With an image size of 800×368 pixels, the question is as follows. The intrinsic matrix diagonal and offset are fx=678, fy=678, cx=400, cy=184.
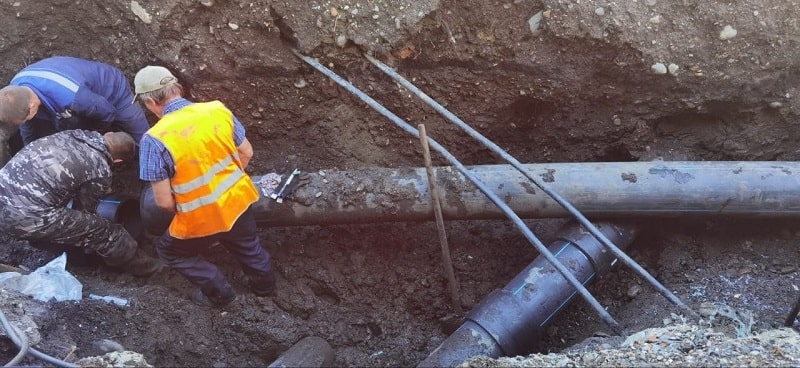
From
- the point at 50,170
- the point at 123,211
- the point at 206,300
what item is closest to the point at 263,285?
the point at 206,300

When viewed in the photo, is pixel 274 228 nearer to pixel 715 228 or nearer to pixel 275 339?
pixel 275 339

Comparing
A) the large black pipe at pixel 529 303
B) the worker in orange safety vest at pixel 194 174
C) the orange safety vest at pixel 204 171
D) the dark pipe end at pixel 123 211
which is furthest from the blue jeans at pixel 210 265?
the large black pipe at pixel 529 303

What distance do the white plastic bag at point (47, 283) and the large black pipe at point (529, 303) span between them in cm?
218

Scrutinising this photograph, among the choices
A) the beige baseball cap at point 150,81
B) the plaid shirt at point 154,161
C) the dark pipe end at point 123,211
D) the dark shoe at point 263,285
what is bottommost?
the dark shoe at point 263,285

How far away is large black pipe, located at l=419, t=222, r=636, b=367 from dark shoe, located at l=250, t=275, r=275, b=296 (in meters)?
1.30

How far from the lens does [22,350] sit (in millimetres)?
2971

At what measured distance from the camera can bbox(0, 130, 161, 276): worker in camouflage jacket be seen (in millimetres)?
3914

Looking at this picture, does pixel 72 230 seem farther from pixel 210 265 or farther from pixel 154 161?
pixel 154 161

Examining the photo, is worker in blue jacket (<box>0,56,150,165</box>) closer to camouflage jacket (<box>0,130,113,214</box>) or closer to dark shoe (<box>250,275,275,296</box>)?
camouflage jacket (<box>0,130,113,214</box>)

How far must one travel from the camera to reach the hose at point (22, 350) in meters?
2.94

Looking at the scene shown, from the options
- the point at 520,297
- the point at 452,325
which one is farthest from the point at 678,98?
the point at 452,325

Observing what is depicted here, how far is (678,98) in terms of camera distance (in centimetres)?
444

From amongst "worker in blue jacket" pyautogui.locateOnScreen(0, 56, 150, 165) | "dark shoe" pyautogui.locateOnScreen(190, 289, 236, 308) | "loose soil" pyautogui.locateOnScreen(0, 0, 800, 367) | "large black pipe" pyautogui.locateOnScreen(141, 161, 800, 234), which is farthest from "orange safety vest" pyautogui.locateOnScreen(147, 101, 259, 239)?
"worker in blue jacket" pyautogui.locateOnScreen(0, 56, 150, 165)

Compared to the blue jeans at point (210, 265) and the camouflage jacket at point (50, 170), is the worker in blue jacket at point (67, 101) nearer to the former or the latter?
the camouflage jacket at point (50, 170)
